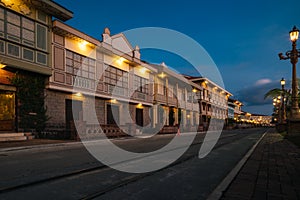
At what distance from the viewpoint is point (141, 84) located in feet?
94.0

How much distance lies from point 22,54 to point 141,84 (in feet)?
51.5

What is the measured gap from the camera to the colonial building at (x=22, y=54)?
13.9 m

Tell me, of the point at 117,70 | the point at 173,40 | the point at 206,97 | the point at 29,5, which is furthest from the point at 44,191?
the point at 206,97

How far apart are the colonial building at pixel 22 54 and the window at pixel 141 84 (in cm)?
1235

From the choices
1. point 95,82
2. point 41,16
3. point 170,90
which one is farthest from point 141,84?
point 41,16

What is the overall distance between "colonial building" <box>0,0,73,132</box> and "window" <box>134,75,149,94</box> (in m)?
12.4

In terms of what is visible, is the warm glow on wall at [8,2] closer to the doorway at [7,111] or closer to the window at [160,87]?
the doorway at [7,111]

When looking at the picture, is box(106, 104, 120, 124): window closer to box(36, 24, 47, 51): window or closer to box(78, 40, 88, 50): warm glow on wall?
box(78, 40, 88, 50): warm glow on wall

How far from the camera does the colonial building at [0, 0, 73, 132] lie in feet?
45.6

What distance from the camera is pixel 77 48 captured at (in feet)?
62.5

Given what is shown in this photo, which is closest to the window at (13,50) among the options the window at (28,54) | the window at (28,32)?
the window at (28,54)

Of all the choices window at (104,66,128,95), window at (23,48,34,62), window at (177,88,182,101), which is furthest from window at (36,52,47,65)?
window at (177,88,182,101)

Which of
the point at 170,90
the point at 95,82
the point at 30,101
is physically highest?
the point at 170,90

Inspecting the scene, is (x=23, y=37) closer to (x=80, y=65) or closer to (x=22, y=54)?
(x=22, y=54)
